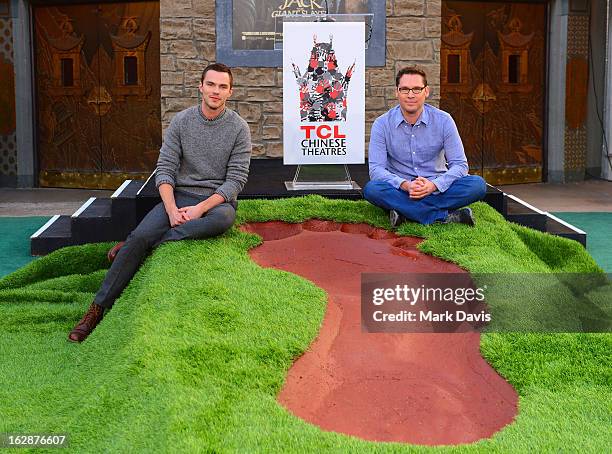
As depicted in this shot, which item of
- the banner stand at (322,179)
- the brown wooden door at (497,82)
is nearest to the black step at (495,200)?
the banner stand at (322,179)

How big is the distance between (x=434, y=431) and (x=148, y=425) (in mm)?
980

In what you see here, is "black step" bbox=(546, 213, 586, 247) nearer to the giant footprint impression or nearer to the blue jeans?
the blue jeans

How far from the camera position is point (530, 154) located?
35.9 feet

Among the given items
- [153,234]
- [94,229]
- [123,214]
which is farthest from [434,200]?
[94,229]

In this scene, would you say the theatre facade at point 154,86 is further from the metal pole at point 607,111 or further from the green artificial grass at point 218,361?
the green artificial grass at point 218,361

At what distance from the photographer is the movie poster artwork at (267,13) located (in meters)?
8.62

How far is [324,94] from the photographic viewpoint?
6.57 m

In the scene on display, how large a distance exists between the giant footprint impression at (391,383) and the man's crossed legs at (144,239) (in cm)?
61

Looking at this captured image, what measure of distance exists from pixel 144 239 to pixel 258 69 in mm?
4241

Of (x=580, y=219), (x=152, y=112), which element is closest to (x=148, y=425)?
(x=580, y=219)

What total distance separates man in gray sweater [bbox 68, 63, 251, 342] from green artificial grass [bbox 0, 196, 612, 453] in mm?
113

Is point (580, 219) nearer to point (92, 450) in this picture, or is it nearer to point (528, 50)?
point (528, 50)

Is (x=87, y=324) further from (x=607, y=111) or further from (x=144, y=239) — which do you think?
(x=607, y=111)

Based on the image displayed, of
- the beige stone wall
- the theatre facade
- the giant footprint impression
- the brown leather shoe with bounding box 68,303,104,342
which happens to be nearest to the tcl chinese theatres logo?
the giant footprint impression
